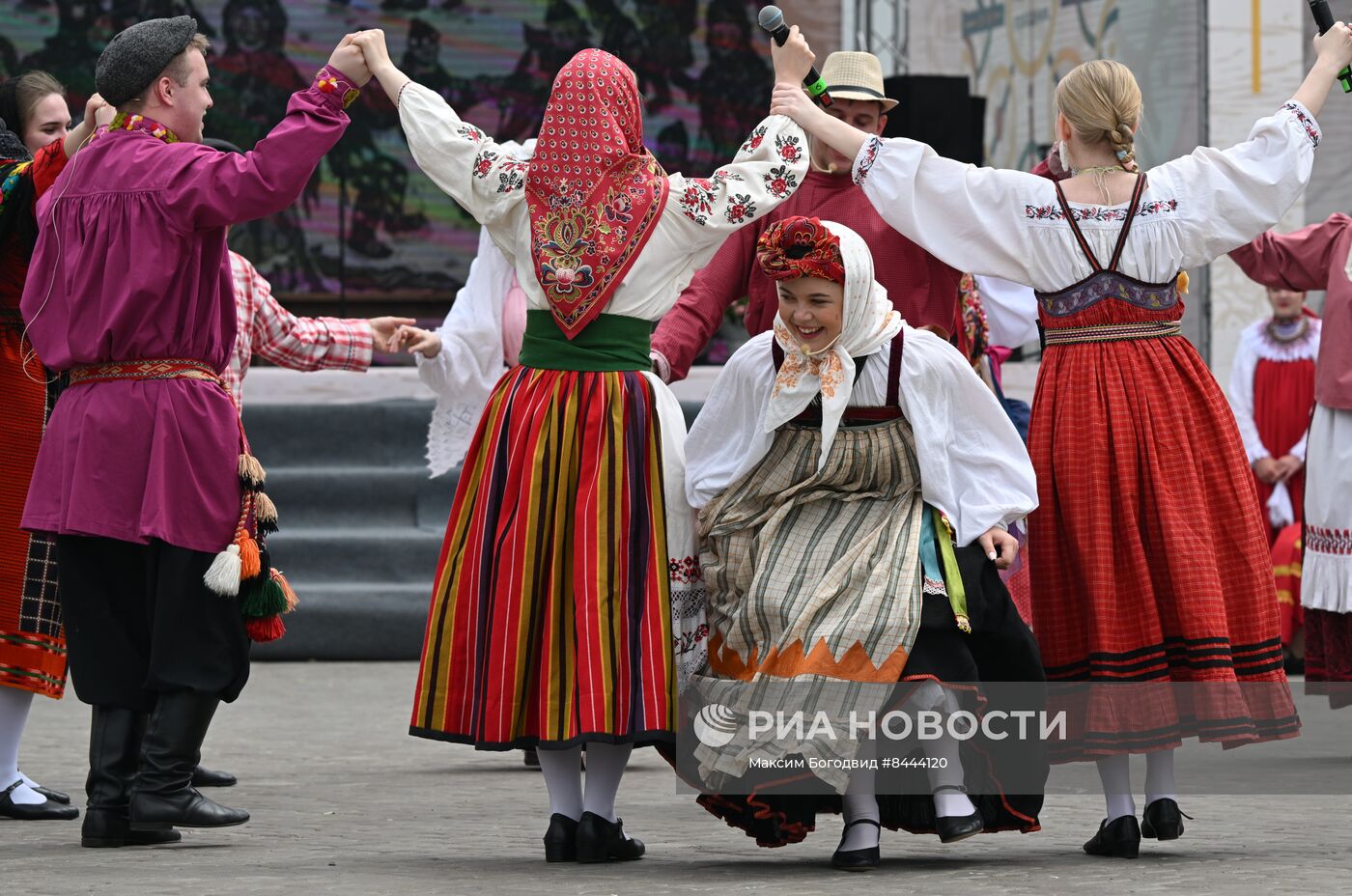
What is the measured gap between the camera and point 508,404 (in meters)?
5.08

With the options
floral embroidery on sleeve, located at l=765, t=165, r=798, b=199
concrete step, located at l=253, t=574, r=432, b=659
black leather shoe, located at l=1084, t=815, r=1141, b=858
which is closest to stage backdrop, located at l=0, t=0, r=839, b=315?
concrete step, located at l=253, t=574, r=432, b=659

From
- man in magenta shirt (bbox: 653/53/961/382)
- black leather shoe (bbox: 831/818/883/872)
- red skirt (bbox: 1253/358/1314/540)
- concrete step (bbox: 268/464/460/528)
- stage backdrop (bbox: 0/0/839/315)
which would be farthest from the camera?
stage backdrop (bbox: 0/0/839/315)

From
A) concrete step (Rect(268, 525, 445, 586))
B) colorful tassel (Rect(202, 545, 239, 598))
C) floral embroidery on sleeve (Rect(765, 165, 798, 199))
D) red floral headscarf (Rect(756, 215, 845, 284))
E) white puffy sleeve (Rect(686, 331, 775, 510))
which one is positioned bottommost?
concrete step (Rect(268, 525, 445, 586))

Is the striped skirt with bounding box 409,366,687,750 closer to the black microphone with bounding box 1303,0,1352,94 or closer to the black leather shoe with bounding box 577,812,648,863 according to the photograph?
the black leather shoe with bounding box 577,812,648,863

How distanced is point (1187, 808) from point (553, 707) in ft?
Answer: 6.57

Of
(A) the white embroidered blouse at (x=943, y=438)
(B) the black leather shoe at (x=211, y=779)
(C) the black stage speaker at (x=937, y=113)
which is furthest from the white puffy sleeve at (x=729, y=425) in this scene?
(C) the black stage speaker at (x=937, y=113)

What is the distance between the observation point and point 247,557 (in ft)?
16.7

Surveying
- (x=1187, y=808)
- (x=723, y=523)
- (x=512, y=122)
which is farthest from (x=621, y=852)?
(x=512, y=122)

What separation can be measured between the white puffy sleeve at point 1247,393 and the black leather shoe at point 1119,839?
5.29 metres

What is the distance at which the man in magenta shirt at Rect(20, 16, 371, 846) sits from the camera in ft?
16.4

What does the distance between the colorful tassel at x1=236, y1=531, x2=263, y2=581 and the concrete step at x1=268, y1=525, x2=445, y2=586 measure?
5.21m

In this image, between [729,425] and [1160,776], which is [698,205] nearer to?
[729,425]

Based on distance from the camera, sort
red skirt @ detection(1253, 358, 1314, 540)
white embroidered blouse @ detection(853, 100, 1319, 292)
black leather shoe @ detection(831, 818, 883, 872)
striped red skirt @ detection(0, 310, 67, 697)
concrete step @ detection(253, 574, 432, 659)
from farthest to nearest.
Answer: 1. concrete step @ detection(253, 574, 432, 659)
2. red skirt @ detection(1253, 358, 1314, 540)
3. striped red skirt @ detection(0, 310, 67, 697)
4. white embroidered blouse @ detection(853, 100, 1319, 292)
5. black leather shoe @ detection(831, 818, 883, 872)

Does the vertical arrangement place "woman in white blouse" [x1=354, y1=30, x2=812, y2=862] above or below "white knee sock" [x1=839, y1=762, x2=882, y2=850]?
above
